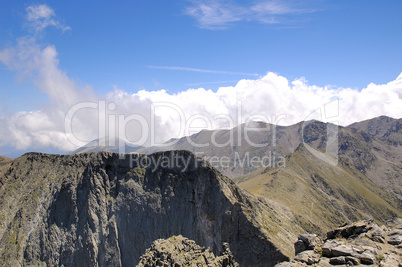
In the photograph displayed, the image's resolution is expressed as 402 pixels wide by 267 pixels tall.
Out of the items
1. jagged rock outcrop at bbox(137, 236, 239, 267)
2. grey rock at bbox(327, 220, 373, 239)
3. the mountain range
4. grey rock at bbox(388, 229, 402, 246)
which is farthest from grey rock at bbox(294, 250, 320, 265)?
the mountain range

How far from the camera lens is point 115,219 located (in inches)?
3435

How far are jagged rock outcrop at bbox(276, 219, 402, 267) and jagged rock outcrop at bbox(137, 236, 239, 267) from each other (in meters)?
12.8

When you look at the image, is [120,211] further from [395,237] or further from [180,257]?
[395,237]

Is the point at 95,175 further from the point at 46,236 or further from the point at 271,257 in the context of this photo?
the point at 271,257

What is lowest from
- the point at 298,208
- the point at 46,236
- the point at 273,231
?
the point at 298,208

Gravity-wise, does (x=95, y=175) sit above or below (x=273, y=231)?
above

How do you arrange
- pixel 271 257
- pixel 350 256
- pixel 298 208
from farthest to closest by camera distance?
1. pixel 298 208
2. pixel 271 257
3. pixel 350 256

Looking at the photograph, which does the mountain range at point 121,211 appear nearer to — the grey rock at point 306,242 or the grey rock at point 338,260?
the grey rock at point 306,242

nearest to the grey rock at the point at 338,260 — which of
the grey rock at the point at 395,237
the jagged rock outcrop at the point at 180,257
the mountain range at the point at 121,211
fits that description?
the grey rock at the point at 395,237

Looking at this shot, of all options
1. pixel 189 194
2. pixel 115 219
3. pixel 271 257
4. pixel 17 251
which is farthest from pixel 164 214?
pixel 17 251

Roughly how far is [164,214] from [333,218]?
146 meters

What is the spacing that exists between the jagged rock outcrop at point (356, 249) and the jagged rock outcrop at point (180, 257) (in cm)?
1279

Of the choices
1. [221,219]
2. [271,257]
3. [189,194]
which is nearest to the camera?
[271,257]

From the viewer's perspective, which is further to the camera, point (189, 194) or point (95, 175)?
point (95, 175)
